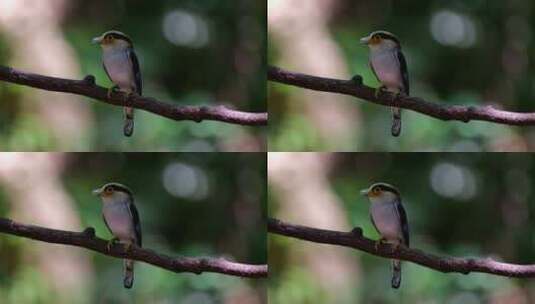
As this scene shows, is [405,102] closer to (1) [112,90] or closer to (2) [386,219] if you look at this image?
(2) [386,219]

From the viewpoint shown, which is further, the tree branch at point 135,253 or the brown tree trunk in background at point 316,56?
the brown tree trunk in background at point 316,56

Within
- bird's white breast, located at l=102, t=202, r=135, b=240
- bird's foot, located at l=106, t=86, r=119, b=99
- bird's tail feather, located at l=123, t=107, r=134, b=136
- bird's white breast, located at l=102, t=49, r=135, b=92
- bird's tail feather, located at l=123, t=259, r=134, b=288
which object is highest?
bird's white breast, located at l=102, t=49, r=135, b=92

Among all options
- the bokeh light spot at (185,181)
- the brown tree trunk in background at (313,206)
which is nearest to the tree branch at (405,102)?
the brown tree trunk in background at (313,206)

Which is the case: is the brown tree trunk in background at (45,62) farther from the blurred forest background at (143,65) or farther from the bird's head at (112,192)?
the bird's head at (112,192)

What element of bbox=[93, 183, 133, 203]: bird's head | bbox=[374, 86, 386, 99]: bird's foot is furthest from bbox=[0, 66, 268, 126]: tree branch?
bbox=[374, 86, 386, 99]: bird's foot

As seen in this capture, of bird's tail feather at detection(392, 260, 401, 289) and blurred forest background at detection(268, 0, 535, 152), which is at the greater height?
blurred forest background at detection(268, 0, 535, 152)

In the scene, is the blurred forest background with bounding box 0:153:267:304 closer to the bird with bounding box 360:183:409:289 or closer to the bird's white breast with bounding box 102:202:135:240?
the bird's white breast with bounding box 102:202:135:240
